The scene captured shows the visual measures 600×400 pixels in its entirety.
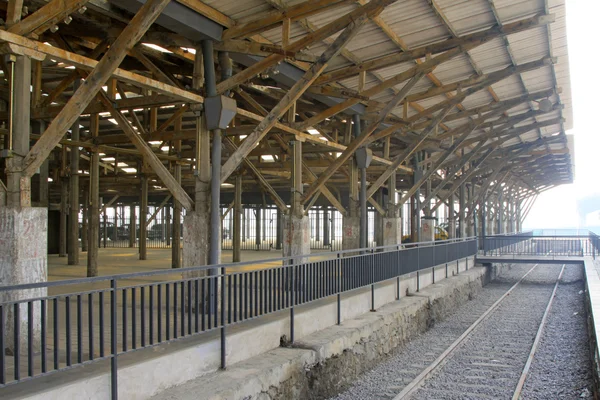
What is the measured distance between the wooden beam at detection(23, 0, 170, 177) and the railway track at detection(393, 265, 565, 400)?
5.69 meters

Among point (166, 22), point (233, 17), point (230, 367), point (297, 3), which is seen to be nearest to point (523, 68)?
point (297, 3)

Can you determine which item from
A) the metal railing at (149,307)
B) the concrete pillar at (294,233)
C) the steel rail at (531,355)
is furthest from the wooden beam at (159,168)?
the steel rail at (531,355)

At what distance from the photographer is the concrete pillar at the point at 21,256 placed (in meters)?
5.90

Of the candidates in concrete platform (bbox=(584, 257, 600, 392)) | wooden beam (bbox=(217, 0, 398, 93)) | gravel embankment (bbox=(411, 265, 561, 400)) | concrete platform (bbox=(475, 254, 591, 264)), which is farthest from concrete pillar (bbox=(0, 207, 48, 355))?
concrete platform (bbox=(475, 254, 591, 264))

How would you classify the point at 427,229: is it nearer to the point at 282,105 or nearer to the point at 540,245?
the point at 540,245

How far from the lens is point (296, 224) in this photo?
1266 centimetres

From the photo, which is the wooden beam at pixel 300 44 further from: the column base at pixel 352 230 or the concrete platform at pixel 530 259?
the concrete platform at pixel 530 259

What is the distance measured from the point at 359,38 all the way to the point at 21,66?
735 cm

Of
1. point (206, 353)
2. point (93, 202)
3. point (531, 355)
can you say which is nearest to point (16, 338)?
point (206, 353)

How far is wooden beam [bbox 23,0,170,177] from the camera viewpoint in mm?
6355

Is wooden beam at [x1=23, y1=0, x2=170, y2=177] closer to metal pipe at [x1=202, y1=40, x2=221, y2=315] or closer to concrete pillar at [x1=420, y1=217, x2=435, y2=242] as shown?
metal pipe at [x1=202, y1=40, x2=221, y2=315]

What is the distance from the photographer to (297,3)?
970 centimetres

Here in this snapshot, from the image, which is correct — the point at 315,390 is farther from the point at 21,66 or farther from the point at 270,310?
the point at 21,66

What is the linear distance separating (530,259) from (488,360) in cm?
1421
